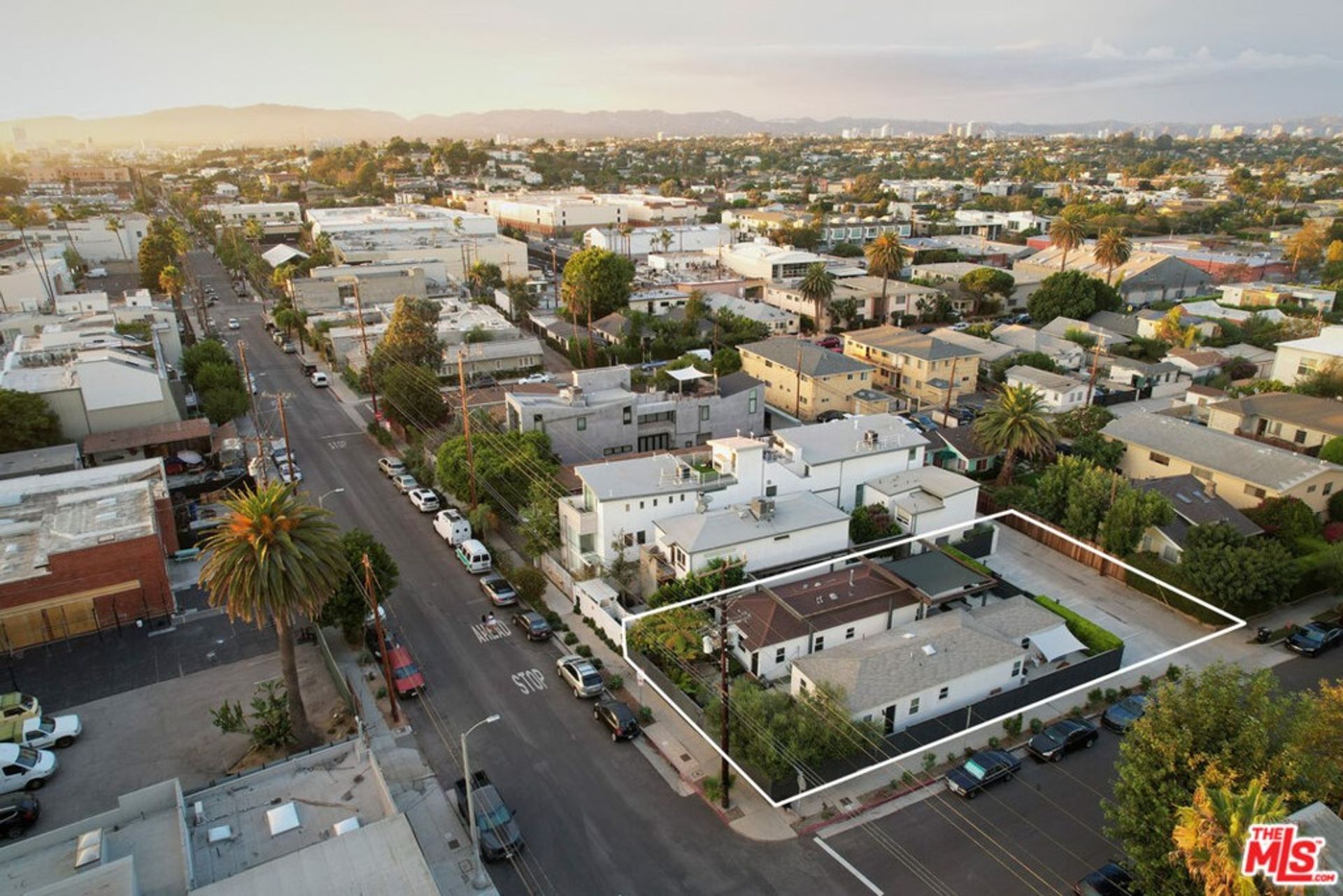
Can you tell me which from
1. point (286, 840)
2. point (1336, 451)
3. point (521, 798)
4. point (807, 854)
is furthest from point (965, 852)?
point (1336, 451)

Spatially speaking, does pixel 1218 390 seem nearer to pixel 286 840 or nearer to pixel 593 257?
pixel 593 257

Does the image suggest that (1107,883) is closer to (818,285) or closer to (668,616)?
(668,616)

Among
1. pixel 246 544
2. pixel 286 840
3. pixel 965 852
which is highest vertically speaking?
pixel 246 544

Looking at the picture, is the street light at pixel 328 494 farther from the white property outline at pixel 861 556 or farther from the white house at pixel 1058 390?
the white house at pixel 1058 390

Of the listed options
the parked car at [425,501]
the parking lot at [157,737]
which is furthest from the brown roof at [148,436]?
the parking lot at [157,737]

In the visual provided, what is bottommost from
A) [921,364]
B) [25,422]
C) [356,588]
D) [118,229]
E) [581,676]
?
[581,676]

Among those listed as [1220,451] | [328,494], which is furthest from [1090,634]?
[328,494]

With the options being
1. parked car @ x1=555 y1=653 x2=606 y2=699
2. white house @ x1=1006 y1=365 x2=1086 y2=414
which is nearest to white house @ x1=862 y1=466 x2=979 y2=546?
parked car @ x1=555 y1=653 x2=606 y2=699
